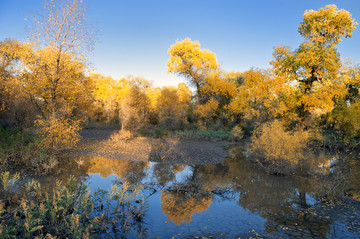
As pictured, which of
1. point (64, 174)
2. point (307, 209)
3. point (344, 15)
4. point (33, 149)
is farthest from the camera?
point (344, 15)

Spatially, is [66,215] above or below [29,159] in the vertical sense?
below

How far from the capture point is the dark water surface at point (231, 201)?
5.63m

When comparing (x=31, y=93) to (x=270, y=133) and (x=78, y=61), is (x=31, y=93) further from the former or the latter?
(x=270, y=133)

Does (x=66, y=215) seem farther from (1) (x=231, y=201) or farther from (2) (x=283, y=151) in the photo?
(2) (x=283, y=151)

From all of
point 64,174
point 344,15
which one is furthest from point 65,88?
point 344,15

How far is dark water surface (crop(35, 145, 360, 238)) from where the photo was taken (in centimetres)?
563

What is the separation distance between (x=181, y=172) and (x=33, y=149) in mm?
7307

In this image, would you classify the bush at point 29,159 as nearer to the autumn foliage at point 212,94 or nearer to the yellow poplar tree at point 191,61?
the autumn foliage at point 212,94

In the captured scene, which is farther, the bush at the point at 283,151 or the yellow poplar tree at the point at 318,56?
the yellow poplar tree at the point at 318,56

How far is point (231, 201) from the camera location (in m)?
7.61

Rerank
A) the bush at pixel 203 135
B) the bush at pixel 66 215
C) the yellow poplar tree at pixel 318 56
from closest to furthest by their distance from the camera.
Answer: the bush at pixel 66 215 → the yellow poplar tree at pixel 318 56 → the bush at pixel 203 135

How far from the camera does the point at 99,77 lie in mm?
39875

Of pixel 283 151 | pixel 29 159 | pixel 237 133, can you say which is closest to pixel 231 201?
pixel 283 151

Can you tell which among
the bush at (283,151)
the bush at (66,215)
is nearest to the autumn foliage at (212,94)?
the bush at (283,151)
